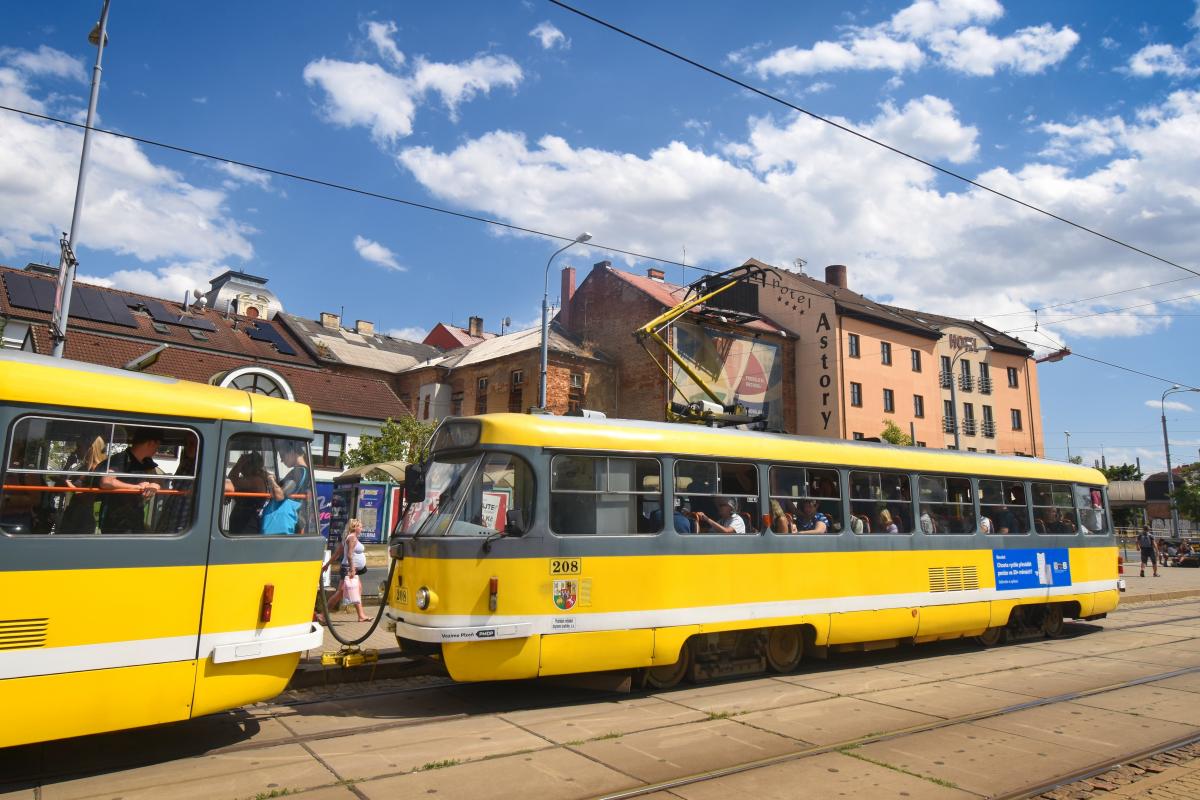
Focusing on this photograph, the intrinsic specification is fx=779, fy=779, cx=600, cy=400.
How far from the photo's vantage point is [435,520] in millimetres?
7715

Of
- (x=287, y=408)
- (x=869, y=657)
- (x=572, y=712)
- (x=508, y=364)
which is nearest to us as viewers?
(x=287, y=408)

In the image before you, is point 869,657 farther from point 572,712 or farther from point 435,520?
point 435,520

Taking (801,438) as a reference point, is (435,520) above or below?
below

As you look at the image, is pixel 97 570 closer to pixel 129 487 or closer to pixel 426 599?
pixel 129 487

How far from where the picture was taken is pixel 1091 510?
1333 cm

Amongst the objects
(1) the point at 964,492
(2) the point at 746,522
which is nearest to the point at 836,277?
(1) the point at 964,492

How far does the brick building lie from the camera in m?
36.5

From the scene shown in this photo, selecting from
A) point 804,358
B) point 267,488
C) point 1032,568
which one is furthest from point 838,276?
point 267,488

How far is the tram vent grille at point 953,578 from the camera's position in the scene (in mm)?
10664

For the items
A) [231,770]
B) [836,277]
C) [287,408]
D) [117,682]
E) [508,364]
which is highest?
[836,277]

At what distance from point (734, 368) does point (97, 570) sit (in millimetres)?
33181

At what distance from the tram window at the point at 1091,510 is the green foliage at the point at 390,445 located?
21593 millimetres

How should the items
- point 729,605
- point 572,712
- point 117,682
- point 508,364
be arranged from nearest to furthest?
1. point 117,682
2. point 572,712
3. point 729,605
4. point 508,364

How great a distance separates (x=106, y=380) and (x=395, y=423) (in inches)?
985
